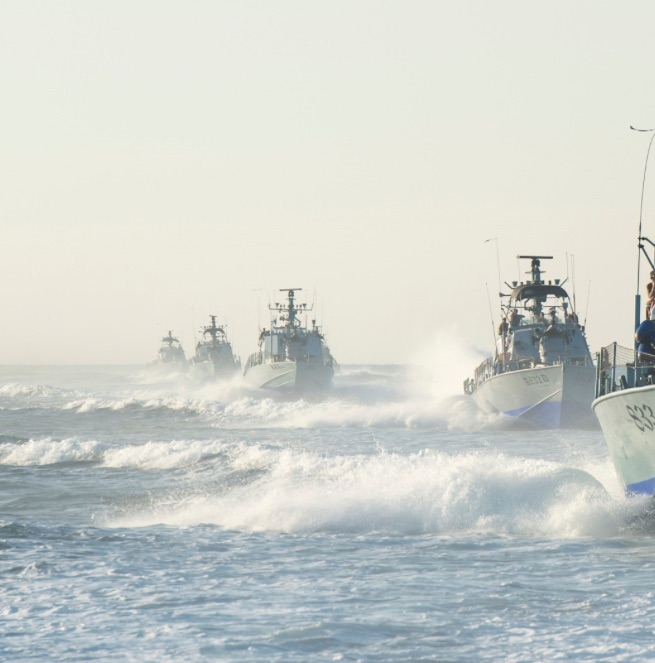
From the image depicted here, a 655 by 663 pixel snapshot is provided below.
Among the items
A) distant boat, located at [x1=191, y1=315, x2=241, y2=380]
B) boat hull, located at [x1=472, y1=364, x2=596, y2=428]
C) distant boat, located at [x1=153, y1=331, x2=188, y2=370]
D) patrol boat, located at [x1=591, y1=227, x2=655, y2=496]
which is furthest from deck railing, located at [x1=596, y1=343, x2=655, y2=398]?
distant boat, located at [x1=153, y1=331, x2=188, y2=370]

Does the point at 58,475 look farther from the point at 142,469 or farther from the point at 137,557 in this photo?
the point at 137,557

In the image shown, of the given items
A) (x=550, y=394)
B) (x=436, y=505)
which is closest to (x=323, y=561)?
(x=436, y=505)

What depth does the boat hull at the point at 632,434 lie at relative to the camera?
1749cm

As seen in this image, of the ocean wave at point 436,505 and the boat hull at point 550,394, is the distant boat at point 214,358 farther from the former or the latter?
the ocean wave at point 436,505

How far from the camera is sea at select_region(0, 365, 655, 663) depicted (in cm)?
1075

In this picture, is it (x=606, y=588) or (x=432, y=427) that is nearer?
(x=606, y=588)

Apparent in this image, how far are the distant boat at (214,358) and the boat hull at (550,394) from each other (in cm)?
5930

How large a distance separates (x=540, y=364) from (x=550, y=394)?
6.19 feet

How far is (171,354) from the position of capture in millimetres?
141750

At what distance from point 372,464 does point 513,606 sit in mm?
12590

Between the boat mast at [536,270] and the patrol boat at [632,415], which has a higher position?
the boat mast at [536,270]

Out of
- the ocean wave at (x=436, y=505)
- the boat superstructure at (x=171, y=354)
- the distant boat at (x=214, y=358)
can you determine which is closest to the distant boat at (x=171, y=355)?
the boat superstructure at (x=171, y=354)

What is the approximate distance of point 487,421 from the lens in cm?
4709

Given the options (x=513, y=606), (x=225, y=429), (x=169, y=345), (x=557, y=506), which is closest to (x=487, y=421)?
(x=225, y=429)
